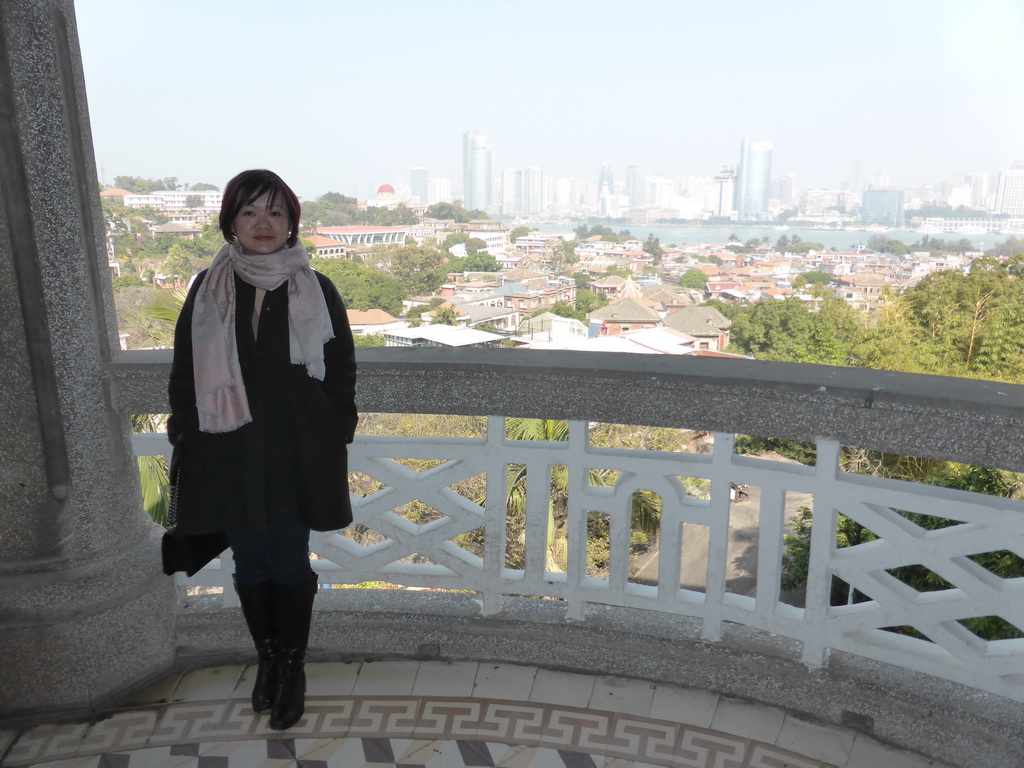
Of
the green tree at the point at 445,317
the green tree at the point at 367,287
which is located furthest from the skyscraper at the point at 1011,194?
the green tree at the point at 367,287

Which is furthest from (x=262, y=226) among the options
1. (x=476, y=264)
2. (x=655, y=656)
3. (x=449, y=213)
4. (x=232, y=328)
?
(x=449, y=213)

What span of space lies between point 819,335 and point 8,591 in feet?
121

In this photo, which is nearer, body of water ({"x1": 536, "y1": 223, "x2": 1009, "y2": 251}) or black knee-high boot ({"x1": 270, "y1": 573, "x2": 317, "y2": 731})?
black knee-high boot ({"x1": 270, "y1": 573, "x2": 317, "y2": 731})

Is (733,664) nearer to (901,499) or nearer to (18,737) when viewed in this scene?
(901,499)

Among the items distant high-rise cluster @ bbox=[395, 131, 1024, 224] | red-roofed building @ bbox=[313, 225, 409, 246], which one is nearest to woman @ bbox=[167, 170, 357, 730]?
red-roofed building @ bbox=[313, 225, 409, 246]

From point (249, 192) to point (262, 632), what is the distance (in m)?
0.88

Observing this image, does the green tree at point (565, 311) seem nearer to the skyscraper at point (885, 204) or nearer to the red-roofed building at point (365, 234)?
the red-roofed building at point (365, 234)

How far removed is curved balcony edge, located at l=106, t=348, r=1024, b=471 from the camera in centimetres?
135

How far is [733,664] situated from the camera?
171 centimetres

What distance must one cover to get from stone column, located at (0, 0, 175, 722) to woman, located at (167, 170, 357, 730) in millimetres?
278

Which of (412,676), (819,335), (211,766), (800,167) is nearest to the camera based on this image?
(211,766)

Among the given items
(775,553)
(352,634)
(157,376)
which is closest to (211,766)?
(352,634)

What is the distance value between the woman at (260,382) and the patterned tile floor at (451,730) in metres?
0.45

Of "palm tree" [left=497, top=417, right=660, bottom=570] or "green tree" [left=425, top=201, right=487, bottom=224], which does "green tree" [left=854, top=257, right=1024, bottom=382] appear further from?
"green tree" [left=425, top=201, right=487, bottom=224]
